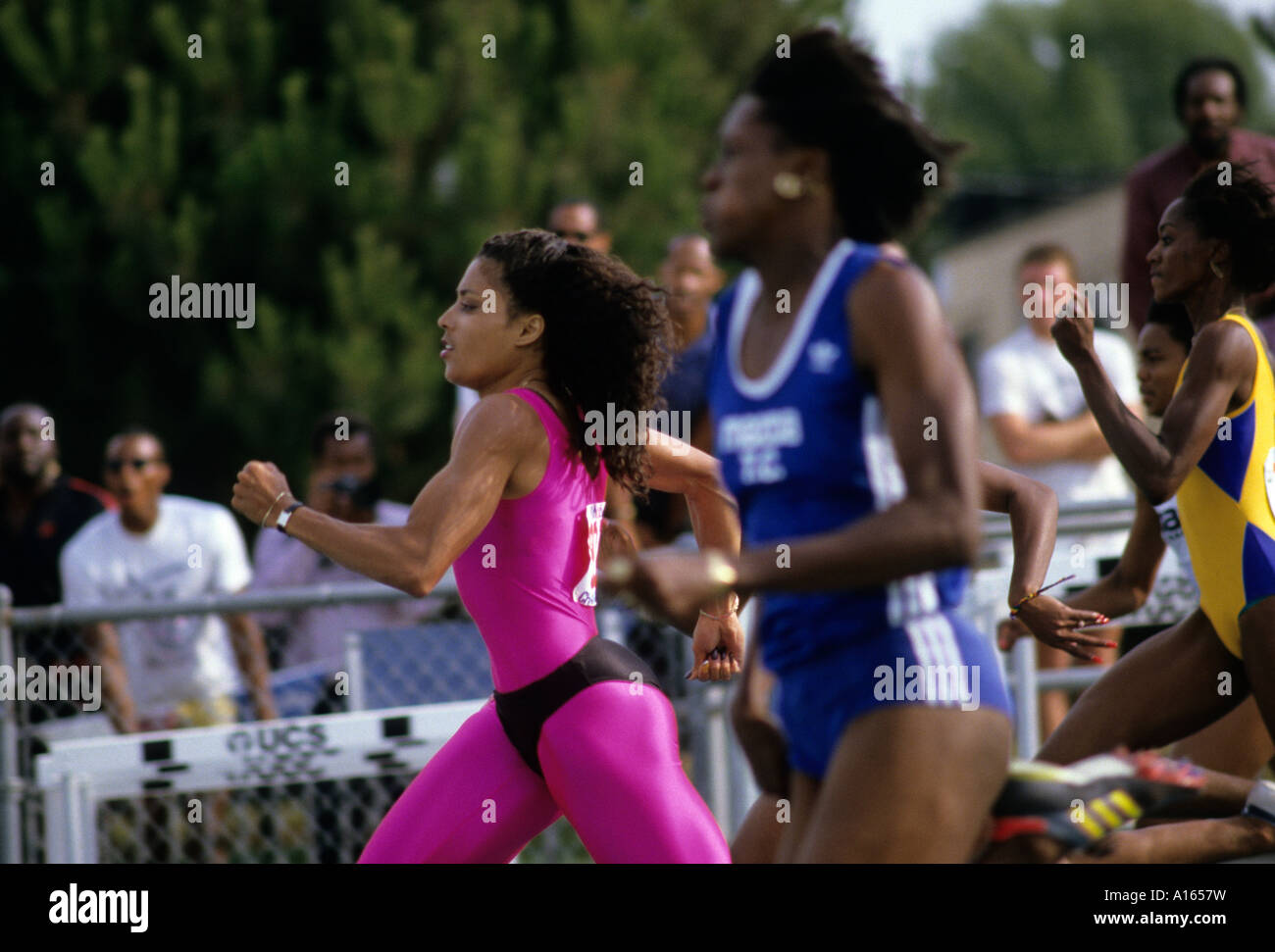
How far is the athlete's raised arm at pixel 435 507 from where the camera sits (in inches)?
139

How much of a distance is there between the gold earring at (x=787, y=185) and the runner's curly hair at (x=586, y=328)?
116 cm

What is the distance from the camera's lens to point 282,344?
473 inches

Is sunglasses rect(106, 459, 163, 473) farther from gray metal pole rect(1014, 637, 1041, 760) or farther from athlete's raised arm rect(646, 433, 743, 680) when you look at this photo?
gray metal pole rect(1014, 637, 1041, 760)

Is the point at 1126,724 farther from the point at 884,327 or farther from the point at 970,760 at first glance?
the point at 884,327

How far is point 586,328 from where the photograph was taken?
401 centimetres

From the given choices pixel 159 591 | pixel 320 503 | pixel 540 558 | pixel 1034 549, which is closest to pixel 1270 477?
pixel 1034 549

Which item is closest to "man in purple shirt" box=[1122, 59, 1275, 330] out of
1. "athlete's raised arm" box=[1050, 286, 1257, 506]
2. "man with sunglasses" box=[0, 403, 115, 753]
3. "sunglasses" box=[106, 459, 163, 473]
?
"athlete's raised arm" box=[1050, 286, 1257, 506]

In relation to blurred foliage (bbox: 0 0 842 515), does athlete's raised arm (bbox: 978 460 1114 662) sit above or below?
below

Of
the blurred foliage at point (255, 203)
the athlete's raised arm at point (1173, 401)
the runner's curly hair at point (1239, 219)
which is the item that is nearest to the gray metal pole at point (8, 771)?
the athlete's raised arm at point (1173, 401)

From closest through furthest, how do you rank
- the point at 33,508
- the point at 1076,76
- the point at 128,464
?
the point at 128,464, the point at 33,508, the point at 1076,76

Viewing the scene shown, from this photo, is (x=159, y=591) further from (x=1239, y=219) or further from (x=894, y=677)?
(x=894, y=677)

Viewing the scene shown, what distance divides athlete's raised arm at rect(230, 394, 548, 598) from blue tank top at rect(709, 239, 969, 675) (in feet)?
2.71

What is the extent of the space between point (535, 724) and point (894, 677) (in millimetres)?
1221

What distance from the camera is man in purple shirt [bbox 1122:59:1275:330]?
7.09 m
